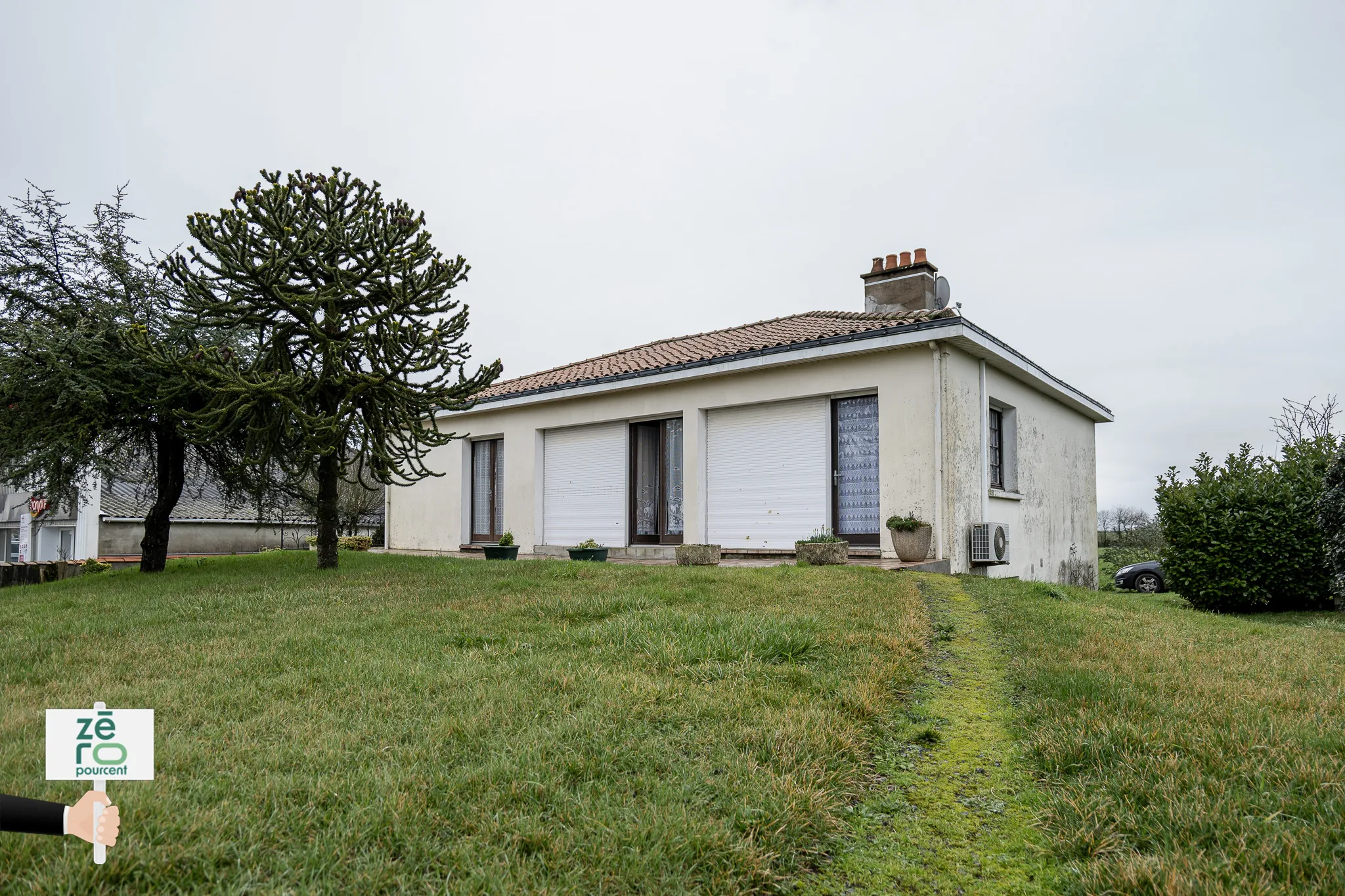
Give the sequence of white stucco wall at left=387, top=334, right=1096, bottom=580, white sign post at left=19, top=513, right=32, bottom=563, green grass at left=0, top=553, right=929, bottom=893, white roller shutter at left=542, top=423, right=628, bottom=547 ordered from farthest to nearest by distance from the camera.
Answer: white sign post at left=19, top=513, right=32, bottom=563 → white roller shutter at left=542, top=423, right=628, bottom=547 → white stucco wall at left=387, top=334, right=1096, bottom=580 → green grass at left=0, top=553, right=929, bottom=893

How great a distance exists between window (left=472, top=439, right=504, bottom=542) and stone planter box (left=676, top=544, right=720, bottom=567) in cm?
699

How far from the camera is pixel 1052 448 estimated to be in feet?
50.1

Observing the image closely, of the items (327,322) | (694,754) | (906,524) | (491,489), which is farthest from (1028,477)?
(694,754)

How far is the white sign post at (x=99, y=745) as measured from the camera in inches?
85.4

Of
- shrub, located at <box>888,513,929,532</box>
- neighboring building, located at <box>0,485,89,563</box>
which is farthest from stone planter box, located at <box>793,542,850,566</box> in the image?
neighboring building, located at <box>0,485,89,563</box>

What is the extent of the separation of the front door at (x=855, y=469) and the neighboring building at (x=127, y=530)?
24.3 meters

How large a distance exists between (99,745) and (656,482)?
12.8m

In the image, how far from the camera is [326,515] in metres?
11.8

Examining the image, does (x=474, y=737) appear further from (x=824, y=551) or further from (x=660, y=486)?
(x=660, y=486)

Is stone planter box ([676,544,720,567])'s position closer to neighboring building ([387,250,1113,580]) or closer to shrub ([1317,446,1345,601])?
neighboring building ([387,250,1113,580])

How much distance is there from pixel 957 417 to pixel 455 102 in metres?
9.74

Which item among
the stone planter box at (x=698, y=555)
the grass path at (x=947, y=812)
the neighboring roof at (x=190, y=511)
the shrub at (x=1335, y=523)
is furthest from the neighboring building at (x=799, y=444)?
the neighboring roof at (x=190, y=511)

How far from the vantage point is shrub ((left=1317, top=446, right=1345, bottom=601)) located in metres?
11.1

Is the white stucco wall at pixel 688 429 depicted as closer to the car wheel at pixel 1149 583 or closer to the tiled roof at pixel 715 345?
the tiled roof at pixel 715 345
